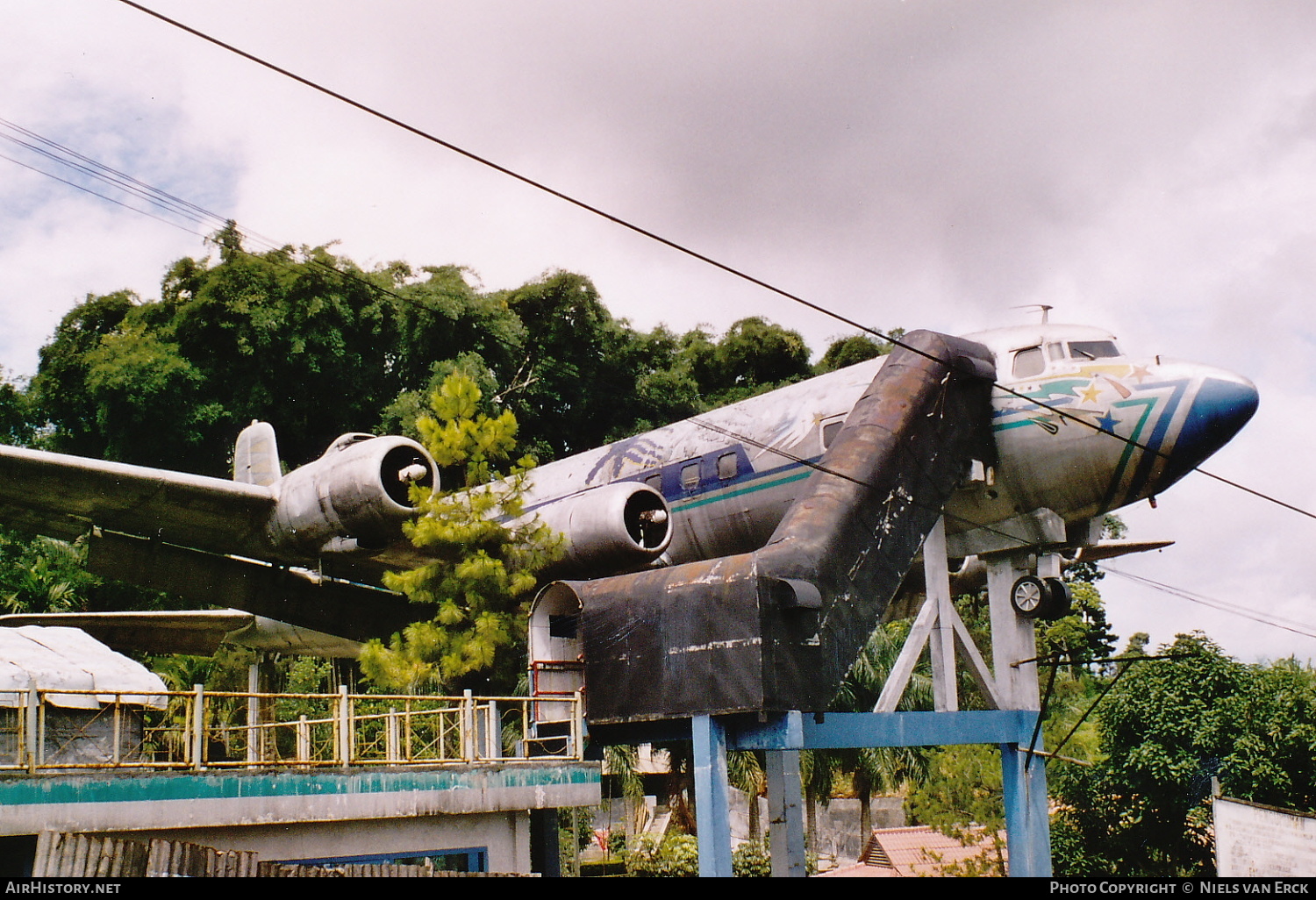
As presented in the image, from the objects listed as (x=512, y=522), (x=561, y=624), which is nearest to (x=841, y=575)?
(x=561, y=624)

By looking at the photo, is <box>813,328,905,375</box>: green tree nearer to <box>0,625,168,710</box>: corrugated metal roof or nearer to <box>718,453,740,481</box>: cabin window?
<box>718,453,740,481</box>: cabin window

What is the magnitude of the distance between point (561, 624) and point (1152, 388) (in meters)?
9.74

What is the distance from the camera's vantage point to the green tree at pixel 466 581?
786 inches

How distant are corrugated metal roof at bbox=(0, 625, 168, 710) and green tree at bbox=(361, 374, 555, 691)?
5043mm

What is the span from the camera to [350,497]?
19.2 meters

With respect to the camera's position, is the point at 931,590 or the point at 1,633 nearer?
the point at 1,633

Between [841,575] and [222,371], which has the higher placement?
[222,371]

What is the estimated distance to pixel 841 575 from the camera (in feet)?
54.6

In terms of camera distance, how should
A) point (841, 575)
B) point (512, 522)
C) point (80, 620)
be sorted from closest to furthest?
1. point (841, 575)
2. point (512, 522)
3. point (80, 620)

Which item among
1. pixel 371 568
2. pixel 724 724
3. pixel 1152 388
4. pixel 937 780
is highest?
pixel 1152 388

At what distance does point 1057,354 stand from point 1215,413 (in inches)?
100

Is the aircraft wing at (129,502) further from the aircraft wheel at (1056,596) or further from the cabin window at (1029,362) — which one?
the aircraft wheel at (1056,596)

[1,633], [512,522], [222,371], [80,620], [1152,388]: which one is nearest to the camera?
[1,633]

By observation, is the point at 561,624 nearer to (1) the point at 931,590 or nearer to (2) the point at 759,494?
(2) the point at 759,494
